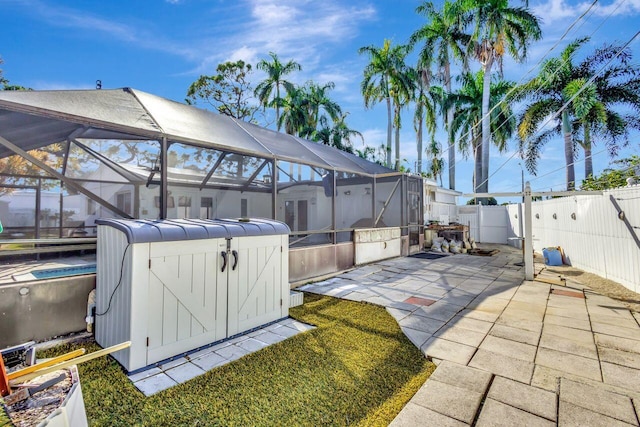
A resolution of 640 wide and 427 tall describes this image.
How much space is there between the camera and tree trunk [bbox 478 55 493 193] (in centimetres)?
1733

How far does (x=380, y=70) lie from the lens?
59.4ft

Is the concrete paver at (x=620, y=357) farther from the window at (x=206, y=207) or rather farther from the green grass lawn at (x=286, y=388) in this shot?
the window at (x=206, y=207)

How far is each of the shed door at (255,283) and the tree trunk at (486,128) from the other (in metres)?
17.8

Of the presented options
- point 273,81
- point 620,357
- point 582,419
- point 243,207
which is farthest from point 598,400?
point 273,81

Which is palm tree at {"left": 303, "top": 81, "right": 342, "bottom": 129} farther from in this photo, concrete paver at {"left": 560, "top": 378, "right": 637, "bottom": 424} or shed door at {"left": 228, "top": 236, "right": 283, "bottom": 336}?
Result: concrete paver at {"left": 560, "top": 378, "right": 637, "bottom": 424}

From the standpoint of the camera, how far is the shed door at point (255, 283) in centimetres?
335

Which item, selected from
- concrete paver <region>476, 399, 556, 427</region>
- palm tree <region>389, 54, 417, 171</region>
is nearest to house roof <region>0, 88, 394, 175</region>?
concrete paver <region>476, 399, 556, 427</region>

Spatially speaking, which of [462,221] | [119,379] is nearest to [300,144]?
[119,379]

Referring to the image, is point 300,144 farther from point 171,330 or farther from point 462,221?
point 462,221

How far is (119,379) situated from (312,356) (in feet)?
5.47

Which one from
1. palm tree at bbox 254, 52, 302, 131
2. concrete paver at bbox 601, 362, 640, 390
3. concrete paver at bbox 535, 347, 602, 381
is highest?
palm tree at bbox 254, 52, 302, 131

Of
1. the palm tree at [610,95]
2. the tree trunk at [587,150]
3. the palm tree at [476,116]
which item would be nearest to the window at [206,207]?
the palm tree at [610,95]

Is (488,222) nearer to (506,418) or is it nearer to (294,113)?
(294,113)

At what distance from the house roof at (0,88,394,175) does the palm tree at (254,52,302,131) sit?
1395 centimetres
